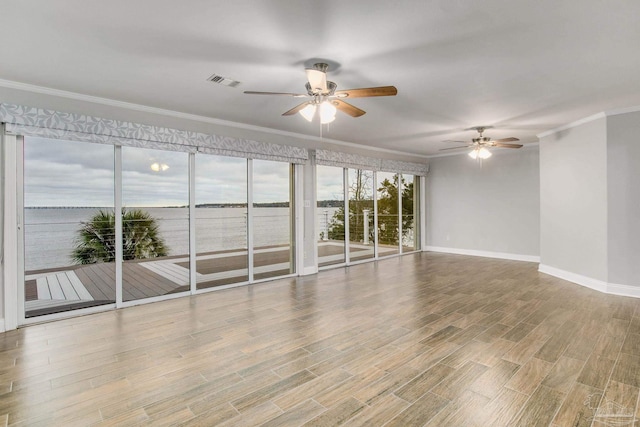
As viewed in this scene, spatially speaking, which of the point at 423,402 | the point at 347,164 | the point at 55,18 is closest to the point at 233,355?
the point at 423,402

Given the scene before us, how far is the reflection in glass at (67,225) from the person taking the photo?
12.3 feet

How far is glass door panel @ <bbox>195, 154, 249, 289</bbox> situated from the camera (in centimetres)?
504

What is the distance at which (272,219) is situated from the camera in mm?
5895

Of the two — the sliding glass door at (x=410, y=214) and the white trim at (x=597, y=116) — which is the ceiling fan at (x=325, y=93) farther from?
the sliding glass door at (x=410, y=214)

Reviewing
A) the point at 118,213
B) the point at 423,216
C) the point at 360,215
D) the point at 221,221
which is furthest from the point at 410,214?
the point at 118,213

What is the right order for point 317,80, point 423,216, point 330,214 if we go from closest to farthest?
point 317,80 < point 330,214 < point 423,216

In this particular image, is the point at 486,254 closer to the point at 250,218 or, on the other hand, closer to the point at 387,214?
the point at 387,214

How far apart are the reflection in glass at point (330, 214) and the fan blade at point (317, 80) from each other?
138 inches

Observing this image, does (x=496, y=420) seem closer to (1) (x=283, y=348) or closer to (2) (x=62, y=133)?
(1) (x=283, y=348)

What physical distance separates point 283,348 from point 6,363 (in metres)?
2.32

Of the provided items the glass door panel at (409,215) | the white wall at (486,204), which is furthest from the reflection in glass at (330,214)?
the white wall at (486,204)

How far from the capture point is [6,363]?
276 centimetres

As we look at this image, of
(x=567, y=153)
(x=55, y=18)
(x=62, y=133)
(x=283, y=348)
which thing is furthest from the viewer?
(x=567, y=153)

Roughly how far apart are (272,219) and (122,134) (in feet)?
8.66
